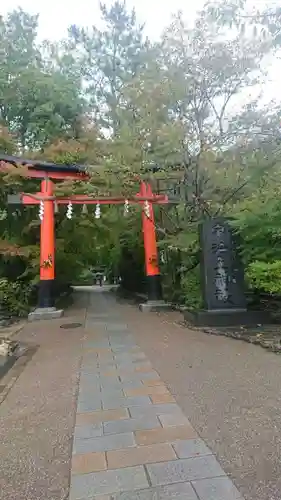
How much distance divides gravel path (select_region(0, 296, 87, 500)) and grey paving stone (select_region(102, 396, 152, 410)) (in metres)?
0.35

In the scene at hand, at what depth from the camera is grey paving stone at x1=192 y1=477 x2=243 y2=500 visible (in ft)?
7.31

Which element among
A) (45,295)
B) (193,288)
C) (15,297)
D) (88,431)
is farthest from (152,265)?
(88,431)

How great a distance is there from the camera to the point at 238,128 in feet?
31.0

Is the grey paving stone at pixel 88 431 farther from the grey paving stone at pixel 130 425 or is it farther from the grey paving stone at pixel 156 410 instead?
the grey paving stone at pixel 156 410

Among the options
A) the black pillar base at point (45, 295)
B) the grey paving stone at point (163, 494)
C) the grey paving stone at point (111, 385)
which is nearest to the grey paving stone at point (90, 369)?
the grey paving stone at point (111, 385)

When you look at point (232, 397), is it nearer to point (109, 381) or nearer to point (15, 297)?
point (109, 381)

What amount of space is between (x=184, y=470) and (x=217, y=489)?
0.29 metres

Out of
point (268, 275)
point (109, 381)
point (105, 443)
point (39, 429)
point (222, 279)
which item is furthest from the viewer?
point (222, 279)

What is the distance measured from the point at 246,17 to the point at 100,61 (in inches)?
886

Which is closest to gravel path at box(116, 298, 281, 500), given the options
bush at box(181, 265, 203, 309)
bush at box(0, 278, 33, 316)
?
bush at box(181, 265, 203, 309)

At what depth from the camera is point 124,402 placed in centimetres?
397

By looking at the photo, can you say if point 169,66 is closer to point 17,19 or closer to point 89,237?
point 89,237

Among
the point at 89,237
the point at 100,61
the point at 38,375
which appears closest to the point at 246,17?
the point at 38,375

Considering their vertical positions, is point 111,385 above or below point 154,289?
below
